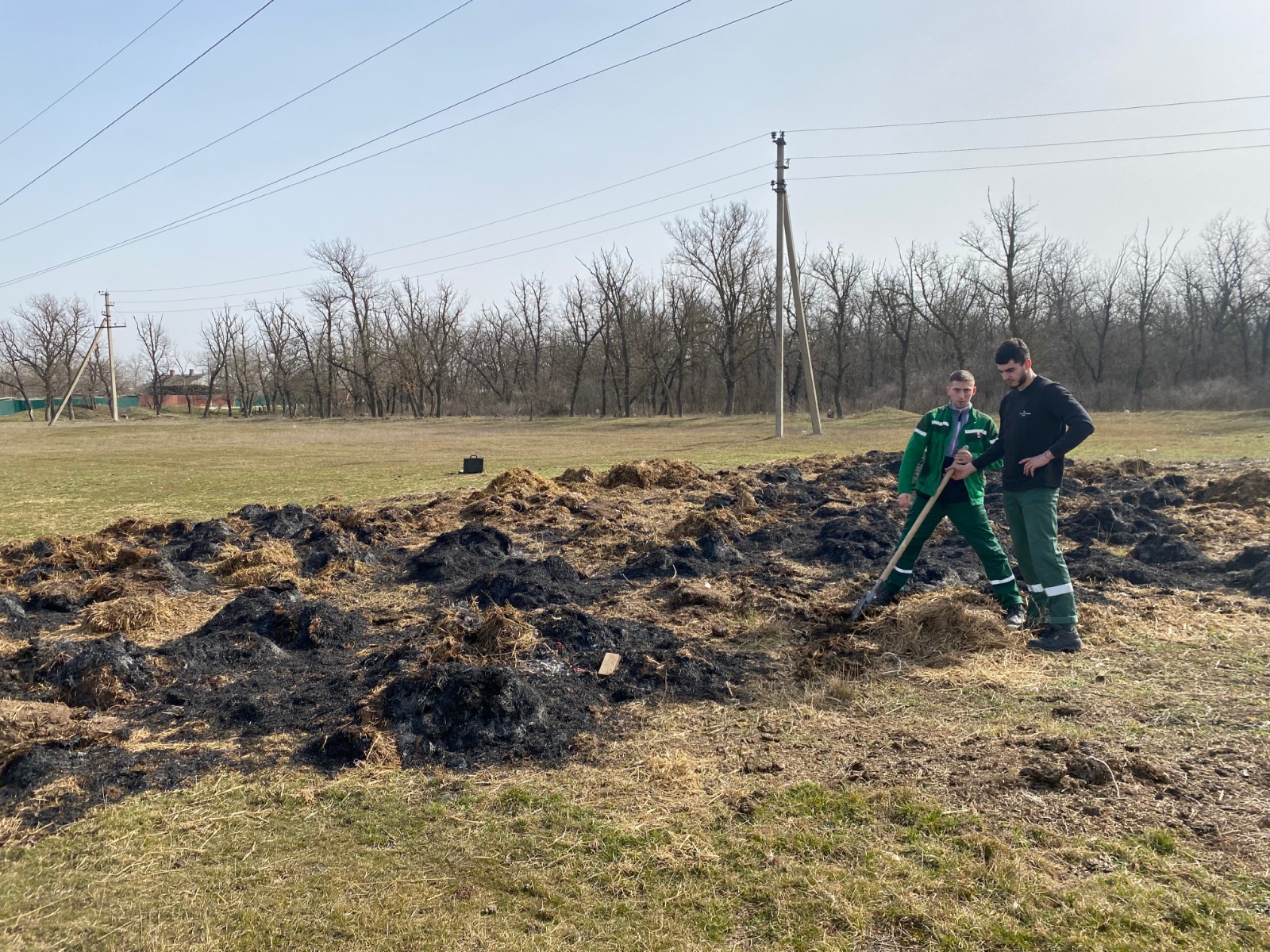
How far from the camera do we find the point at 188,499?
50.9ft

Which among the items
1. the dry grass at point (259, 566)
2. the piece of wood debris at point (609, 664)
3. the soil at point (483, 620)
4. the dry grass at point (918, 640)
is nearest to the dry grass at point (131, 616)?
the soil at point (483, 620)

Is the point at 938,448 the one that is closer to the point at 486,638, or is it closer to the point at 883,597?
the point at 883,597

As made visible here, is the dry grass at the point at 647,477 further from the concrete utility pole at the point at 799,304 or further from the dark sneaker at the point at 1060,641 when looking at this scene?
the concrete utility pole at the point at 799,304

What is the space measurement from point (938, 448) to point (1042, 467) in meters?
0.84

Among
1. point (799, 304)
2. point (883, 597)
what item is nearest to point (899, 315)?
point (799, 304)

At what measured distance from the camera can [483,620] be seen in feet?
20.2

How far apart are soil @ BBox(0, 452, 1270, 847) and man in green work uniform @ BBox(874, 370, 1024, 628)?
0.33m

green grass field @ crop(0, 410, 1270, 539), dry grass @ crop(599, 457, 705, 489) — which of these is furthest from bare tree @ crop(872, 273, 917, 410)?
dry grass @ crop(599, 457, 705, 489)

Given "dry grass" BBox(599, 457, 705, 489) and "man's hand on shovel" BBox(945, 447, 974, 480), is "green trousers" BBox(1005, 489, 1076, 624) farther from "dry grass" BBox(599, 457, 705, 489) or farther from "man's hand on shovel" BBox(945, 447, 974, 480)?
"dry grass" BBox(599, 457, 705, 489)

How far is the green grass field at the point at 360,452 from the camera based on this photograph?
15.7 m

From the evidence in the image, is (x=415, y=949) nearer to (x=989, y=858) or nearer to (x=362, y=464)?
(x=989, y=858)

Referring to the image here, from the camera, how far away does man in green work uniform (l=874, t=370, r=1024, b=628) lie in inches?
242

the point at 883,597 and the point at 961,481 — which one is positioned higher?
the point at 961,481

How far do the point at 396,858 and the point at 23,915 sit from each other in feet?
4.35
